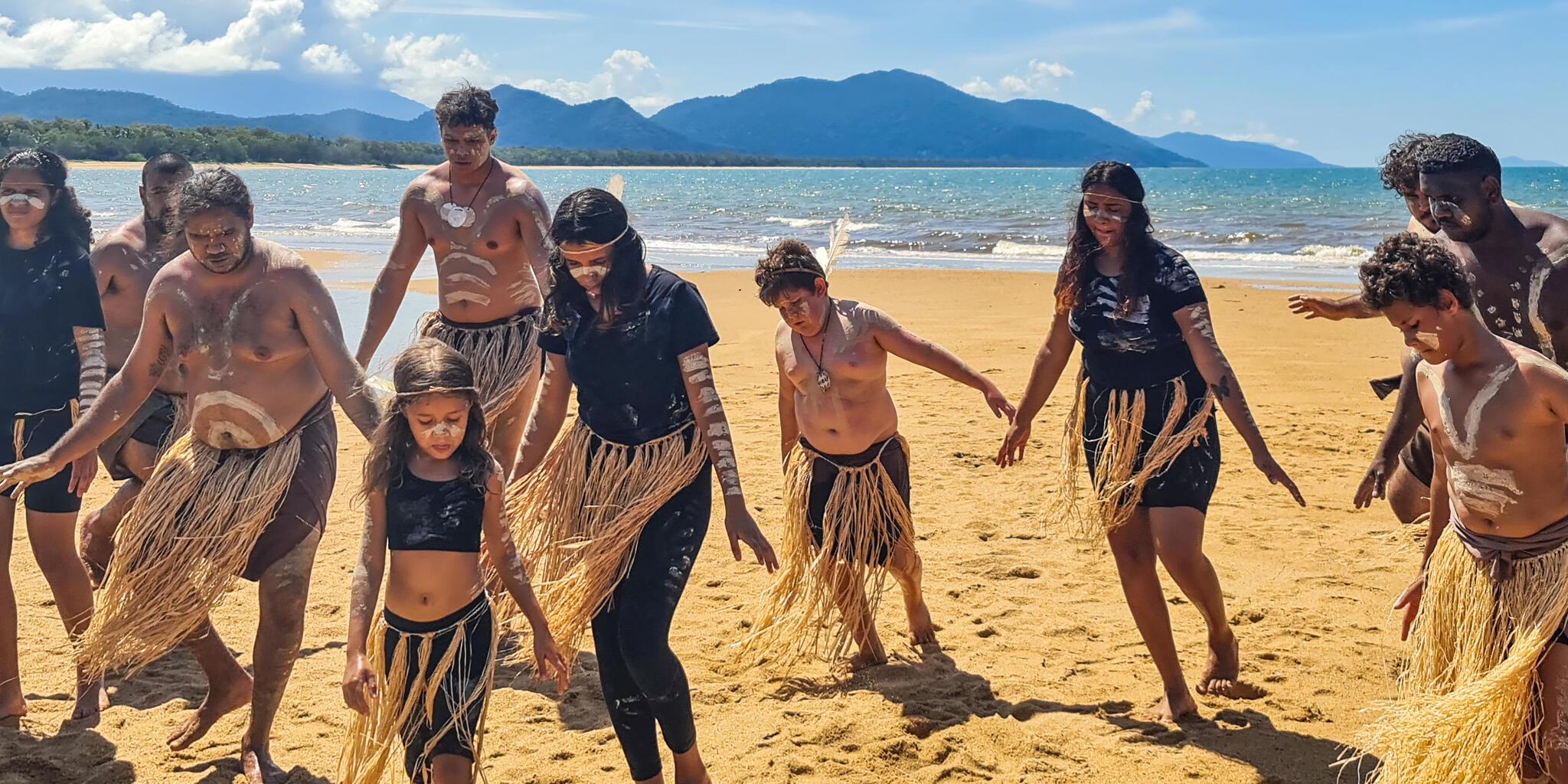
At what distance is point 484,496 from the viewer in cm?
302

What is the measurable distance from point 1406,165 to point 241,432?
11.2 feet

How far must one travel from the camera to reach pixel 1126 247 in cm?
387

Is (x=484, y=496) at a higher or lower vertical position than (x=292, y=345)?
lower

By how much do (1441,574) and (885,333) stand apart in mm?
1781

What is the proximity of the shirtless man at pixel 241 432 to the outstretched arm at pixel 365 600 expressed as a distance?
46 cm

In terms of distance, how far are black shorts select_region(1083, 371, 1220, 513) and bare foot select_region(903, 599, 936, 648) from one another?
93 centimetres

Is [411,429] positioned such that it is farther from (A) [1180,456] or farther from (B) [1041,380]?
(A) [1180,456]

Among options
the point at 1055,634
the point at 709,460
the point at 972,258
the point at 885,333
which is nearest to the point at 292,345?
the point at 709,460

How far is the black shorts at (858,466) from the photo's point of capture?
4270 mm

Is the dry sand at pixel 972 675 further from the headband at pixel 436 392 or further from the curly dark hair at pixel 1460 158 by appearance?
the curly dark hair at pixel 1460 158

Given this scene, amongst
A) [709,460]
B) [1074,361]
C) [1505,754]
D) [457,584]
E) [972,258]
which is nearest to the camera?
[1505,754]

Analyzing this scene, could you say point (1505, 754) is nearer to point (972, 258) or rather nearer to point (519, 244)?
point (519, 244)

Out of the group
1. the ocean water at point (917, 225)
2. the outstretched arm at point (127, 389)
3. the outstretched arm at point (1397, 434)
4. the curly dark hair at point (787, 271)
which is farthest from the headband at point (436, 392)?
the outstretched arm at point (1397, 434)

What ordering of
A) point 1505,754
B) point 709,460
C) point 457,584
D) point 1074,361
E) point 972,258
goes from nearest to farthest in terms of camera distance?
point 1505,754, point 457,584, point 709,460, point 1074,361, point 972,258
